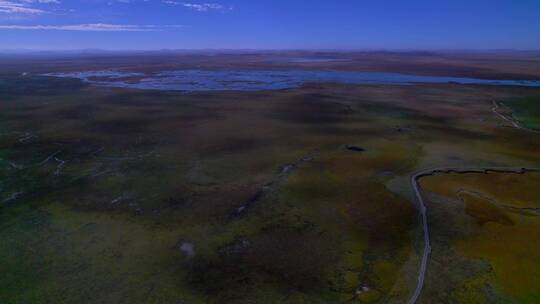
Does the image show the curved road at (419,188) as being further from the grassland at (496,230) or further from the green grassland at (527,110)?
the green grassland at (527,110)

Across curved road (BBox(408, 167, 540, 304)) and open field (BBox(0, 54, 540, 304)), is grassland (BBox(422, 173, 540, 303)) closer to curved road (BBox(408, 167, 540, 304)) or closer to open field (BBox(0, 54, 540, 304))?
open field (BBox(0, 54, 540, 304))

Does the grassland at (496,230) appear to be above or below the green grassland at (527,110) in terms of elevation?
below

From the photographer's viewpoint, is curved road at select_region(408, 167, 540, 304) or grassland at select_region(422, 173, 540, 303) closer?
grassland at select_region(422, 173, 540, 303)

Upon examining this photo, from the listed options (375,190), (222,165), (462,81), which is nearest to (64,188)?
(222,165)

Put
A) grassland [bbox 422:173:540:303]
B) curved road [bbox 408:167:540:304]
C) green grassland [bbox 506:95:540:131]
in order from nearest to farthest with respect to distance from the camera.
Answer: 1. grassland [bbox 422:173:540:303]
2. curved road [bbox 408:167:540:304]
3. green grassland [bbox 506:95:540:131]

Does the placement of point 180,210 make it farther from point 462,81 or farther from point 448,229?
point 462,81

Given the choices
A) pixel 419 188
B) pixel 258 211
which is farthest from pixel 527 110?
pixel 258 211

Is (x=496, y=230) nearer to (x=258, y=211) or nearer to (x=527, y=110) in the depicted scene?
(x=258, y=211)

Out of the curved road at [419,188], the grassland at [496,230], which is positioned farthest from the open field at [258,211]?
the curved road at [419,188]

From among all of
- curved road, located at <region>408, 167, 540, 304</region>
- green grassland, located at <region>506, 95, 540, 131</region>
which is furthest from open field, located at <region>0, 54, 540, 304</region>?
green grassland, located at <region>506, 95, 540, 131</region>
